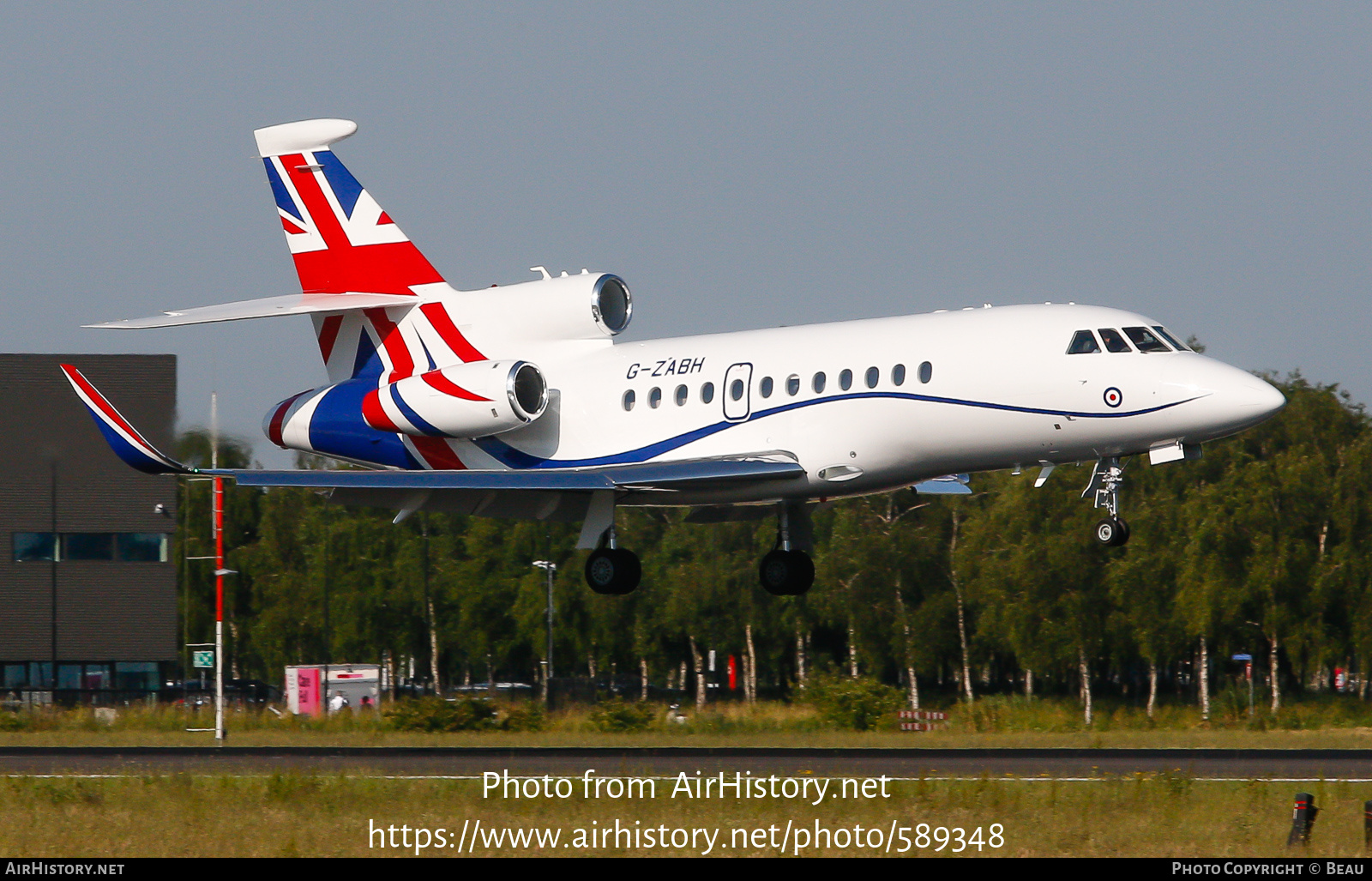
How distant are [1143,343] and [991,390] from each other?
2.10 metres

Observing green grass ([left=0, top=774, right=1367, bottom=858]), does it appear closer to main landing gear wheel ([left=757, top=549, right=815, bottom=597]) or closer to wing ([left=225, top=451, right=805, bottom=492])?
wing ([left=225, top=451, right=805, bottom=492])

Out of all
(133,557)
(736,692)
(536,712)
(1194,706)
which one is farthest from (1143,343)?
(736,692)

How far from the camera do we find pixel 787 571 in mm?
26828

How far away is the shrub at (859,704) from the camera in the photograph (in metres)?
40.1

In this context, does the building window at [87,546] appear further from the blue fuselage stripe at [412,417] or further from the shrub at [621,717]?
the blue fuselage stripe at [412,417]

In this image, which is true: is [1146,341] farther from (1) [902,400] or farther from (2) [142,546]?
(2) [142,546]

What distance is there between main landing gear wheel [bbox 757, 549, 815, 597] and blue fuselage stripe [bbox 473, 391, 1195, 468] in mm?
2696

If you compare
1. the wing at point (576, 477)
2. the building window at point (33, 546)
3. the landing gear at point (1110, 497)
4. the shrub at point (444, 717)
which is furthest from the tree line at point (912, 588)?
the landing gear at point (1110, 497)

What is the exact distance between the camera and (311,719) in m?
39.5

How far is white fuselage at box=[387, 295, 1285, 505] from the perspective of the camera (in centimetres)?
2233

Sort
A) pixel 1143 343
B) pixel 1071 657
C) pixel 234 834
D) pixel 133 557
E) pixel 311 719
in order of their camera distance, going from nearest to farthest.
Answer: pixel 234 834
pixel 1143 343
pixel 311 719
pixel 133 557
pixel 1071 657

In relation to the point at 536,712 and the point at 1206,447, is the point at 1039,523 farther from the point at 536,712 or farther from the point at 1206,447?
the point at 536,712

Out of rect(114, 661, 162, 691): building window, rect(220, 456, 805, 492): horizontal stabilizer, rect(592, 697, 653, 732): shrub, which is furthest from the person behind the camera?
rect(114, 661, 162, 691): building window

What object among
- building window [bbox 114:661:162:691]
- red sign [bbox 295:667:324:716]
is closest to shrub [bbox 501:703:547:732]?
red sign [bbox 295:667:324:716]
